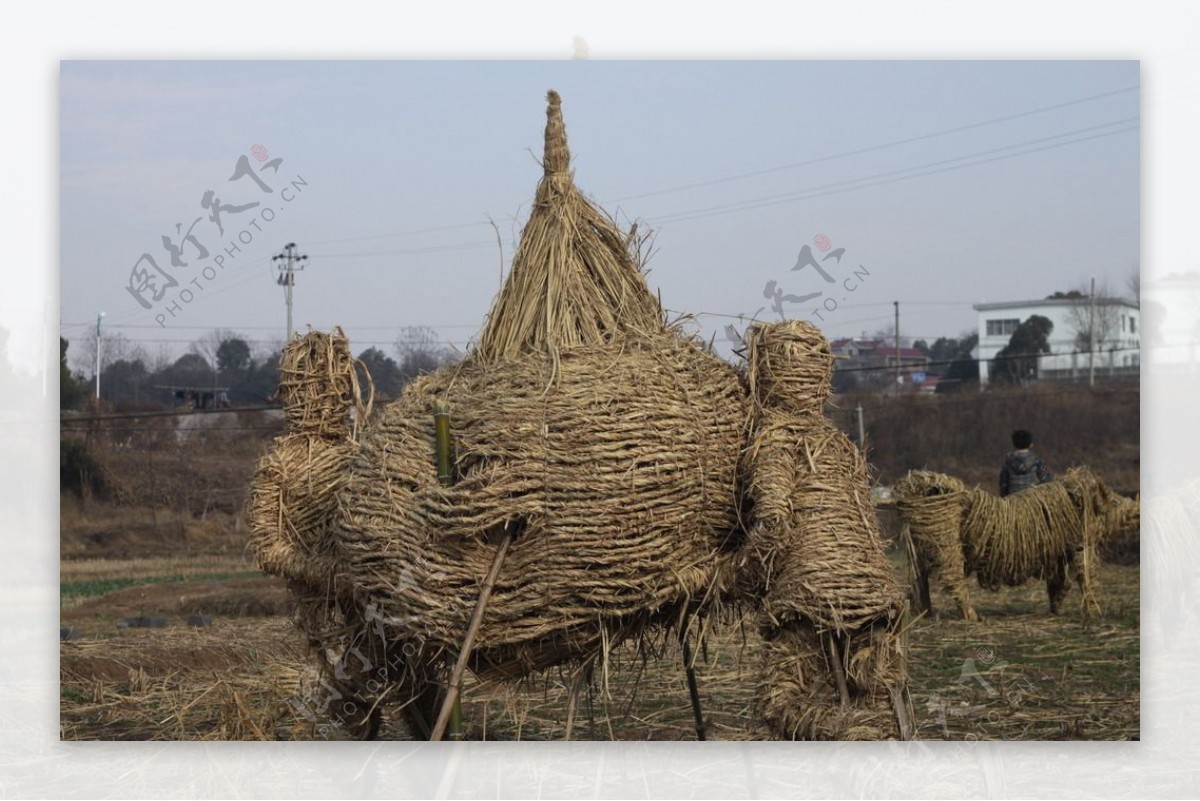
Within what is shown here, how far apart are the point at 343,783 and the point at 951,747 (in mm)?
2663

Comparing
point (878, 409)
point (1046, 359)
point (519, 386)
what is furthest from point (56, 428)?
point (1046, 359)

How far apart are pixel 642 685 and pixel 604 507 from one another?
3283 millimetres

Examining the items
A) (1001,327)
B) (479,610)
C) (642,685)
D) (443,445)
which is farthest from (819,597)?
(1001,327)

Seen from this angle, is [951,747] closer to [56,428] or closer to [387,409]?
[387,409]

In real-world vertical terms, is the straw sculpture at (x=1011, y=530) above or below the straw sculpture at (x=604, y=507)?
below

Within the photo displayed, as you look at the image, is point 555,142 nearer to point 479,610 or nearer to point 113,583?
point 479,610

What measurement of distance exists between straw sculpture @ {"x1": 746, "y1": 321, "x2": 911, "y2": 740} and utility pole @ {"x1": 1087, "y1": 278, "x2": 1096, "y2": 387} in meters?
5.22

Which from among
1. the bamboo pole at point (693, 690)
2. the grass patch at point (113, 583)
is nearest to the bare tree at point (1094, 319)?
the bamboo pole at point (693, 690)

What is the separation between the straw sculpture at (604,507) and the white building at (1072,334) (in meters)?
4.48

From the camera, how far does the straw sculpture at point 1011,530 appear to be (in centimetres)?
1099

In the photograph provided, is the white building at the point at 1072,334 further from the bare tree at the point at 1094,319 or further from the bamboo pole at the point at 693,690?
the bamboo pole at the point at 693,690

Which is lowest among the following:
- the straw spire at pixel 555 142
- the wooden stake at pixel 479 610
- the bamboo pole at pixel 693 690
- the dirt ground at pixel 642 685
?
the dirt ground at pixel 642 685

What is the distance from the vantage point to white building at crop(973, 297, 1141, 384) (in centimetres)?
1177

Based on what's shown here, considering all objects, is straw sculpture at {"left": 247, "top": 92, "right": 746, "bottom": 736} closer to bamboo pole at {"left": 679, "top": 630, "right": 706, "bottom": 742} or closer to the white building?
bamboo pole at {"left": 679, "top": 630, "right": 706, "bottom": 742}
